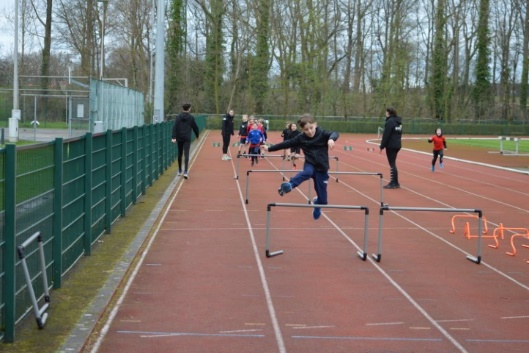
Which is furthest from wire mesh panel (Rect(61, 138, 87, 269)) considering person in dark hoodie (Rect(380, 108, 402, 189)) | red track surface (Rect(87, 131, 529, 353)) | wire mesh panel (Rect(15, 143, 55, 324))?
person in dark hoodie (Rect(380, 108, 402, 189))

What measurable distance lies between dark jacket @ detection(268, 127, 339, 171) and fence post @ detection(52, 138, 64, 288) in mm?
4822

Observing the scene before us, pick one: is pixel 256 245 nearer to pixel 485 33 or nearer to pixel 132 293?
pixel 132 293

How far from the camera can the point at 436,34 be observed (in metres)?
84.8

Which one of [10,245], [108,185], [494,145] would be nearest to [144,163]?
[108,185]

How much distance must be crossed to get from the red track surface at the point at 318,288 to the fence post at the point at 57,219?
0.77 metres

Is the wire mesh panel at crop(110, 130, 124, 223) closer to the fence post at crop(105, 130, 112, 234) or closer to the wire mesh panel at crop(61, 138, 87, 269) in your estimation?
the fence post at crop(105, 130, 112, 234)

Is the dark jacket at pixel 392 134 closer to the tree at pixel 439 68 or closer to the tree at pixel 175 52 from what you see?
the tree at pixel 175 52

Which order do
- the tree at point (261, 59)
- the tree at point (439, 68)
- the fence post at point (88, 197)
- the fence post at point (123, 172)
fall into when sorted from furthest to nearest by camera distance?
the tree at point (439, 68), the tree at point (261, 59), the fence post at point (123, 172), the fence post at point (88, 197)

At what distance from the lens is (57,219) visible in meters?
9.20

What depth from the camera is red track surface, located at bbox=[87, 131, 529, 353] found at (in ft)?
24.9

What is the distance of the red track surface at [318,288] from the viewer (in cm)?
760

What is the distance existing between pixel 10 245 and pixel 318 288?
12.2 ft

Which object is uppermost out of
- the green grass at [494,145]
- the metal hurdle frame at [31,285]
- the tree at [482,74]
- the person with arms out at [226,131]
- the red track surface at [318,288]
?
the tree at [482,74]

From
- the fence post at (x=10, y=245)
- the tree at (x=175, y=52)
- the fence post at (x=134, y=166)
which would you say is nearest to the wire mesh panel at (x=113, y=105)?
the fence post at (x=134, y=166)
